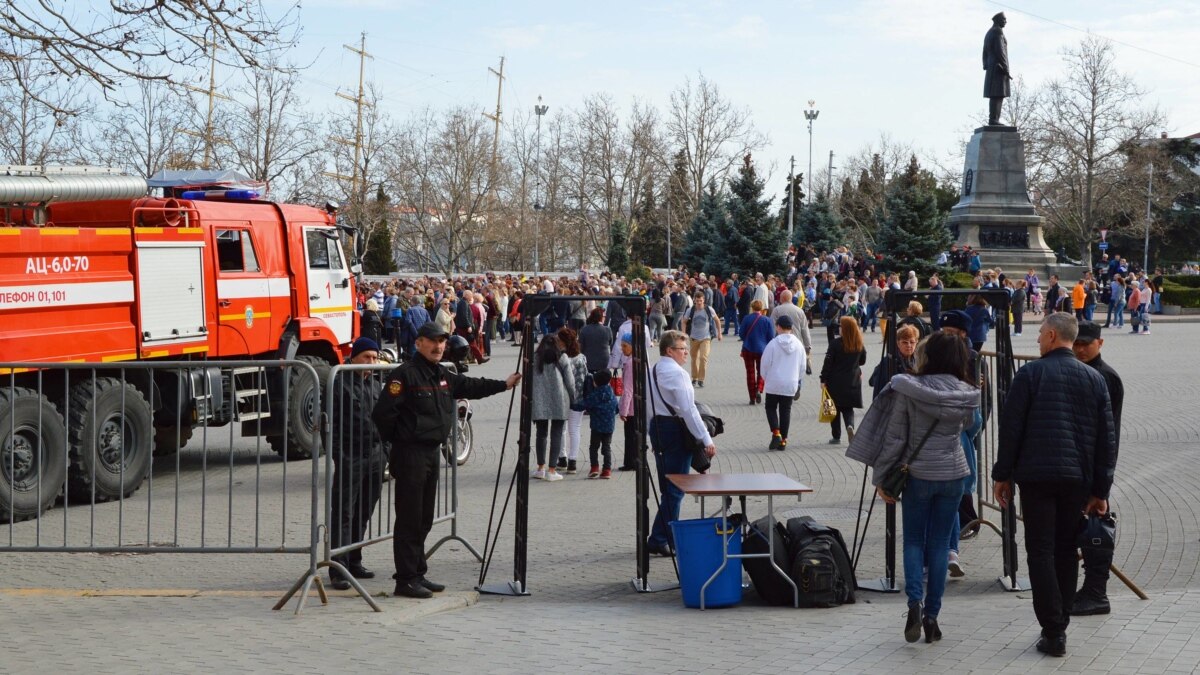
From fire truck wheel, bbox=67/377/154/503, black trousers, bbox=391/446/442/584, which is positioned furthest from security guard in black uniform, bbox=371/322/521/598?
fire truck wheel, bbox=67/377/154/503

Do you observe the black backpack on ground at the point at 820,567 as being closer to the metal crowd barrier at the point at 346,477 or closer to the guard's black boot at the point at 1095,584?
the guard's black boot at the point at 1095,584

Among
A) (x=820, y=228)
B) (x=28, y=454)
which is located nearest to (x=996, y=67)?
(x=820, y=228)

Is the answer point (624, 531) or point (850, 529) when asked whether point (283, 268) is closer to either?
point (624, 531)

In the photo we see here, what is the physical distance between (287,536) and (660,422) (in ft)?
10.4

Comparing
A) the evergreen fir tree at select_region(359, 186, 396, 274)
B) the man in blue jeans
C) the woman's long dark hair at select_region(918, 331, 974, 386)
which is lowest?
the man in blue jeans

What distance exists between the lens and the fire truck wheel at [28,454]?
1055cm

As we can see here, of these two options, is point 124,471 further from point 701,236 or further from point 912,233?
point 701,236

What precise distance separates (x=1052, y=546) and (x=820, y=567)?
1.48m

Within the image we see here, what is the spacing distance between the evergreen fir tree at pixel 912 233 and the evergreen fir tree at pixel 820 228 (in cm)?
1173

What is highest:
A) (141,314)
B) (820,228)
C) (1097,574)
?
(820,228)

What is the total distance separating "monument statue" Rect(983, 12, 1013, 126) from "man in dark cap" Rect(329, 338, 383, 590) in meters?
42.1

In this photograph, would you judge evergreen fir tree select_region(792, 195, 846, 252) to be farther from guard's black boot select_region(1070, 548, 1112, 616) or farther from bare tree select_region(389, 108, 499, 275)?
guard's black boot select_region(1070, 548, 1112, 616)

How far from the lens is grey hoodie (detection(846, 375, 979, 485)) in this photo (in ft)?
21.3

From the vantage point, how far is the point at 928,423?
6555 millimetres
